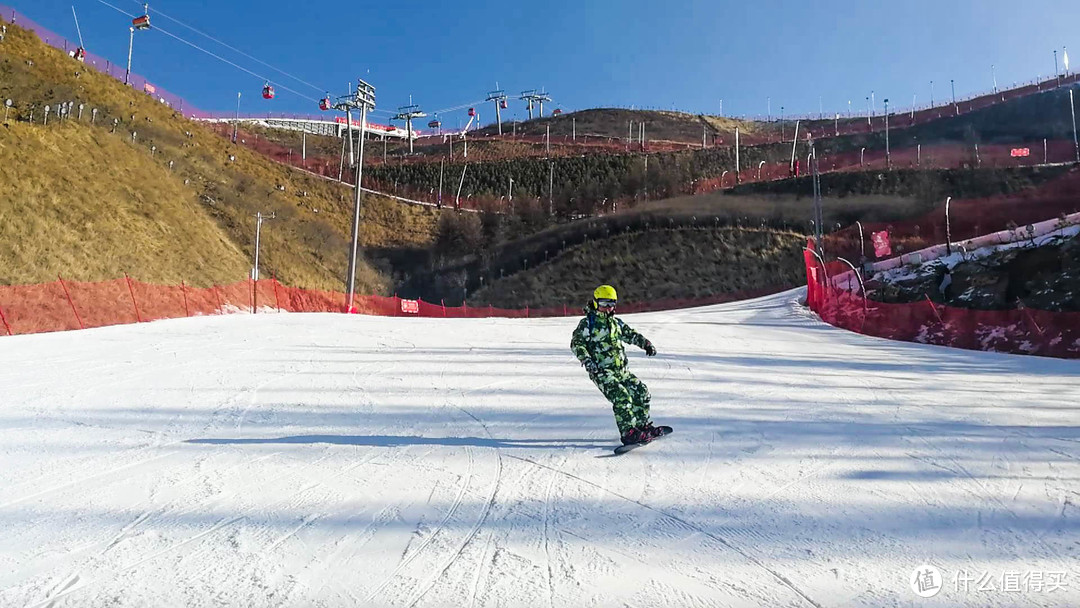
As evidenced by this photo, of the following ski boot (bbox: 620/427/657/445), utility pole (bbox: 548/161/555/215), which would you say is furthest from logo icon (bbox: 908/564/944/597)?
utility pole (bbox: 548/161/555/215)

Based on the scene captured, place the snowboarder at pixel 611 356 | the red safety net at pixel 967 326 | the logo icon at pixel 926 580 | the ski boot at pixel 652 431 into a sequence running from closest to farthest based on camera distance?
1. the logo icon at pixel 926 580
2. the snowboarder at pixel 611 356
3. the ski boot at pixel 652 431
4. the red safety net at pixel 967 326

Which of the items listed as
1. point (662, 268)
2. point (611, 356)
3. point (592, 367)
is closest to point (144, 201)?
point (662, 268)

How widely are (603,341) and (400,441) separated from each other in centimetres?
242

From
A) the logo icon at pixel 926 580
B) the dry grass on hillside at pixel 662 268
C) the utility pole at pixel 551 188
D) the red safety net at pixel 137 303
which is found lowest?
the logo icon at pixel 926 580

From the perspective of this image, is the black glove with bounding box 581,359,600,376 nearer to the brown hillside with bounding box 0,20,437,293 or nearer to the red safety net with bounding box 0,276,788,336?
the red safety net with bounding box 0,276,788,336

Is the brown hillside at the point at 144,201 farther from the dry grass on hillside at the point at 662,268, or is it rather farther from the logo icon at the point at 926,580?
the logo icon at the point at 926,580

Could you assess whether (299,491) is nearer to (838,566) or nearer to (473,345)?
(838,566)

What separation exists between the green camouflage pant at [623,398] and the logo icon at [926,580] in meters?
3.02

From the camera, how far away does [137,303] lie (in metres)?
21.4

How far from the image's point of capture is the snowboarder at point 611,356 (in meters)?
6.42

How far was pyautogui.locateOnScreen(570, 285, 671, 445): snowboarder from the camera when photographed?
6.42 meters

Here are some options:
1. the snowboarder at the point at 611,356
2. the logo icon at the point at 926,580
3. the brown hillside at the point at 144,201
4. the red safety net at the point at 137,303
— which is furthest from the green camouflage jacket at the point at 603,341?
the brown hillside at the point at 144,201

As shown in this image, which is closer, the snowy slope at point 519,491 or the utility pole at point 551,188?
the snowy slope at point 519,491

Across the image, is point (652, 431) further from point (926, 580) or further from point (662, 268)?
point (662, 268)
